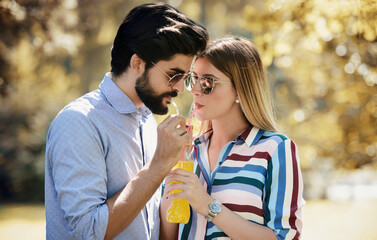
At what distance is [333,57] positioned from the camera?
658 centimetres

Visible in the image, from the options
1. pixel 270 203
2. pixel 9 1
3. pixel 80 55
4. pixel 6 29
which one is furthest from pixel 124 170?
pixel 80 55

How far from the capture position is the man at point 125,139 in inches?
84.4

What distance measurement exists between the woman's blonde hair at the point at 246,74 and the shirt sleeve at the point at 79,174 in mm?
971

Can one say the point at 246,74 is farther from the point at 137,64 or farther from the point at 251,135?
the point at 137,64

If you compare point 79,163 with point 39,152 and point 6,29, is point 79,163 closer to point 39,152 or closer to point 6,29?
point 6,29

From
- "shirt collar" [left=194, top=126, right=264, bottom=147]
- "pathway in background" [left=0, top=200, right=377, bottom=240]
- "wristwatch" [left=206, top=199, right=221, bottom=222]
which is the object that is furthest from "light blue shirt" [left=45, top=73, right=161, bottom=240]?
"pathway in background" [left=0, top=200, right=377, bottom=240]

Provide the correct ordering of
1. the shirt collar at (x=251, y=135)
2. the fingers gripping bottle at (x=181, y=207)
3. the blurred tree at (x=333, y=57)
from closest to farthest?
the fingers gripping bottle at (x=181, y=207) < the shirt collar at (x=251, y=135) < the blurred tree at (x=333, y=57)

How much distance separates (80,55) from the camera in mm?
11906

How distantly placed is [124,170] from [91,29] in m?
9.44

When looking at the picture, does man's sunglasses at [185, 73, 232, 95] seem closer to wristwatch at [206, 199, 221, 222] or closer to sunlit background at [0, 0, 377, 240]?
wristwatch at [206, 199, 221, 222]

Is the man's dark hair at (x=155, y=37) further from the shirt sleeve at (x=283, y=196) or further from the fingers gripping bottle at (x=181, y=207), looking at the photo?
the shirt sleeve at (x=283, y=196)

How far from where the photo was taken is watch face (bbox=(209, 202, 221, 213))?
235 cm

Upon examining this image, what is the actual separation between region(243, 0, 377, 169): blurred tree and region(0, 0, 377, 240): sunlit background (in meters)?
0.02

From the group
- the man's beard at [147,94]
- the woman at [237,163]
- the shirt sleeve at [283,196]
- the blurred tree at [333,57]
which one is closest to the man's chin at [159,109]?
the man's beard at [147,94]
